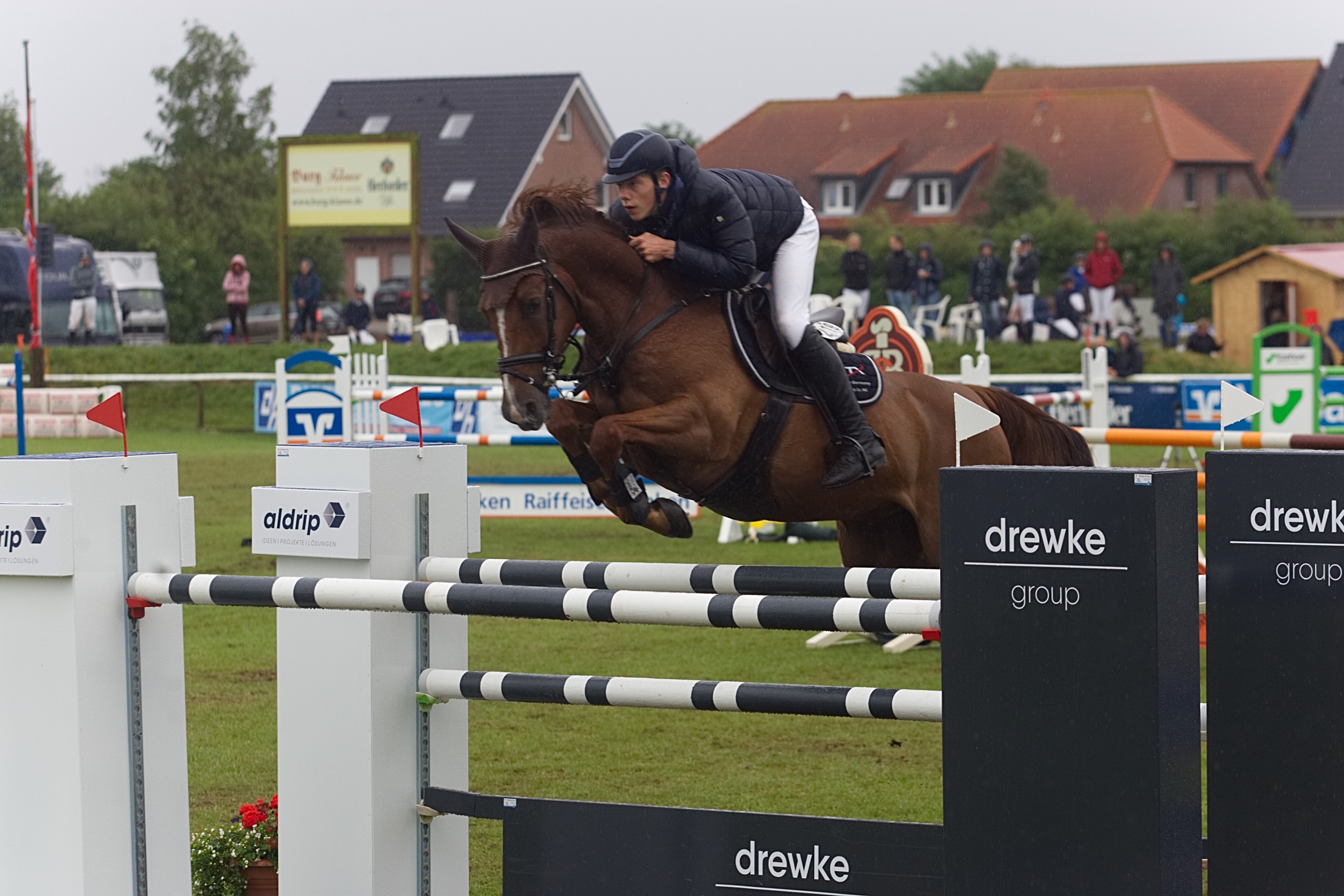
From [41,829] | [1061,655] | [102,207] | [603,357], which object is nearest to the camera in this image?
[1061,655]

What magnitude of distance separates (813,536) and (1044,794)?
8262mm

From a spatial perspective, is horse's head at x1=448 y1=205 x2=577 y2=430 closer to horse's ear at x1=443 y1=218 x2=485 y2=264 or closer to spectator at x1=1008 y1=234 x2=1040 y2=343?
horse's ear at x1=443 y1=218 x2=485 y2=264

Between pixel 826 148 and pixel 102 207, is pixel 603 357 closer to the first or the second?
pixel 102 207

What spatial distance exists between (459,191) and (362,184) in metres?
20.8

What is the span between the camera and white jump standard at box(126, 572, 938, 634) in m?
2.58

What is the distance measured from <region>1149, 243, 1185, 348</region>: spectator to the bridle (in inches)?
684

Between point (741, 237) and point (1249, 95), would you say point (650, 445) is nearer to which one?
point (741, 237)

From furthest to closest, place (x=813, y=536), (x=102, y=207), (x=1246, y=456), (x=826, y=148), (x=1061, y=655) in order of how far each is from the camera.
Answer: (x=826, y=148)
(x=102, y=207)
(x=813, y=536)
(x=1246, y=456)
(x=1061, y=655)

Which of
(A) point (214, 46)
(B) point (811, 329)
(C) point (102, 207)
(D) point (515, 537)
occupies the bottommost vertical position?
(D) point (515, 537)

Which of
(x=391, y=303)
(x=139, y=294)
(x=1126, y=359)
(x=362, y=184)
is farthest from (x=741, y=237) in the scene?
(x=391, y=303)

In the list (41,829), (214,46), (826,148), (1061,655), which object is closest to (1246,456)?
(1061,655)

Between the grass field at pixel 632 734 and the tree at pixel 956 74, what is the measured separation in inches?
2727

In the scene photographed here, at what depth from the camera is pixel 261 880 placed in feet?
11.6

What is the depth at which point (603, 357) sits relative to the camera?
184 inches
